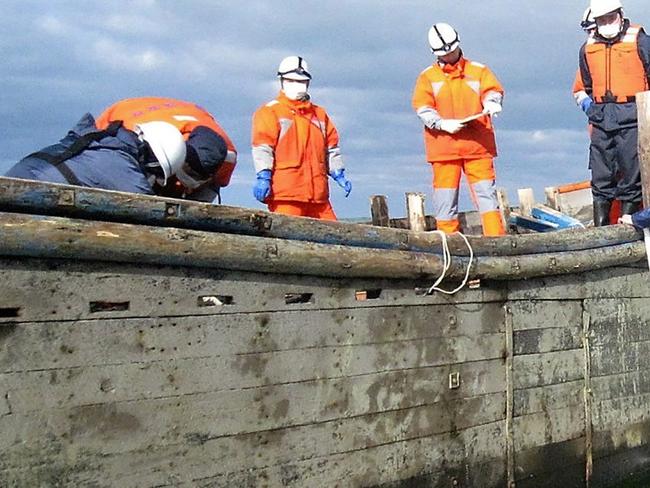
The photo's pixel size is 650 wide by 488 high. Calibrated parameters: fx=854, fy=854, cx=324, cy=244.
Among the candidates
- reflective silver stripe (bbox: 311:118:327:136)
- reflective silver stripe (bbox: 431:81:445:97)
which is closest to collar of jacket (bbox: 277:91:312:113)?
reflective silver stripe (bbox: 311:118:327:136)

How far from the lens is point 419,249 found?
4.71m

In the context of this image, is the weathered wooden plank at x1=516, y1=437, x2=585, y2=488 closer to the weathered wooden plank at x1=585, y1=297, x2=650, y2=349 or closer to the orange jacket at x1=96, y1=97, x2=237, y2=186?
the weathered wooden plank at x1=585, y1=297, x2=650, y2=349

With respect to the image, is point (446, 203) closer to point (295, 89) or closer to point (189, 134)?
point (295, 89)

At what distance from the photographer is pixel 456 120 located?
6980mm

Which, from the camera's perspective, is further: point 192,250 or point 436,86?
point 436,86

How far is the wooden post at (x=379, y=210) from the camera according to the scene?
8.09m

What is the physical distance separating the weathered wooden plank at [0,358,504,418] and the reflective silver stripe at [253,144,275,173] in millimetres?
2469

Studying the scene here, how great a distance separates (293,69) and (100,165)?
2.99 m

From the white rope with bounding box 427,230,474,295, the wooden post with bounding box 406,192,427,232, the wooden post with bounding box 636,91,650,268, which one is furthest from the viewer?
the wooden post with bounding box 406,192,427,232

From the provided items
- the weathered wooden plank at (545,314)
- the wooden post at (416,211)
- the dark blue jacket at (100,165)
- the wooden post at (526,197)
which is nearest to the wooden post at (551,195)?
the wooden post at (526,197)

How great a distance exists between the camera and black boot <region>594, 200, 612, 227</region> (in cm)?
701

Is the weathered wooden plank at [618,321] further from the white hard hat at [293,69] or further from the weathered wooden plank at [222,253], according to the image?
the white hard hat at [293,69]

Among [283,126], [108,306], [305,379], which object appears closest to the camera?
[108,306]

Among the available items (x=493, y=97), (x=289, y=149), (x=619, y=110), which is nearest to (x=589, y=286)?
(x=619, y=110)
